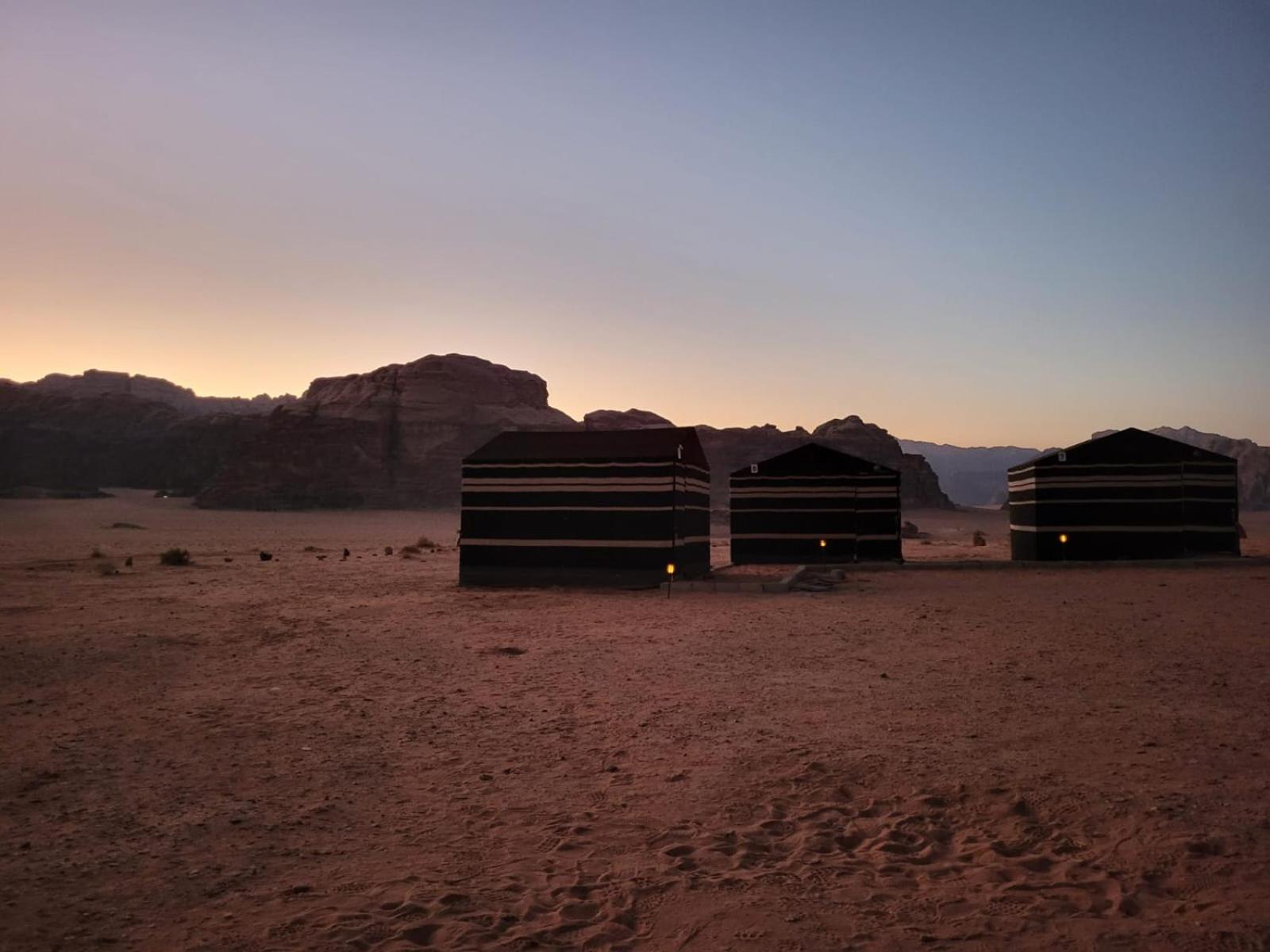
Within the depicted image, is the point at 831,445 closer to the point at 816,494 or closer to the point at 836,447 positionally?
the point at 836,447

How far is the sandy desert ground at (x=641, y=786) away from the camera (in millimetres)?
4707

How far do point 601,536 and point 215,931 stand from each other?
753 inches

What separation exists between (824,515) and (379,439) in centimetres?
8104

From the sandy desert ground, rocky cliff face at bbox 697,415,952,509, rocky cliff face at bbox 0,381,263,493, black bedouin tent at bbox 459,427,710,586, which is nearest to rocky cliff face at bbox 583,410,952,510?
rocky cliff face at bbox 697,415,952,509

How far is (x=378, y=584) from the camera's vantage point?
79.4 ft

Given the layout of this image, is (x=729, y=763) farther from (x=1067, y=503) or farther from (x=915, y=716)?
(x=1067, y=503)

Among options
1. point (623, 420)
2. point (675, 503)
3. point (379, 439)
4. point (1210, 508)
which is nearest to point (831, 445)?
point (623, 420)

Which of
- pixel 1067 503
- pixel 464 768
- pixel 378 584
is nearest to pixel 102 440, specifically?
pixel 378 584

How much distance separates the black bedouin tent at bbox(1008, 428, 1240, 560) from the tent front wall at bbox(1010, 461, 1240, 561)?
2 cm

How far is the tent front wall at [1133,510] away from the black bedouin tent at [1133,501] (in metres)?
A: 0.02

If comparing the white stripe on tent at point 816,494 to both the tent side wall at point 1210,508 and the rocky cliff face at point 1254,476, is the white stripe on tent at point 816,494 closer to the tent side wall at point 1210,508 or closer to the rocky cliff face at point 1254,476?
the tent side wall at point 1210,508

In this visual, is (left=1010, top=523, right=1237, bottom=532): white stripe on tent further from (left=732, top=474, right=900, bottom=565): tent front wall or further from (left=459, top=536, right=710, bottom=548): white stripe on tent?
(left=459, top=536, right=710, bottom=548): white stripe on tent

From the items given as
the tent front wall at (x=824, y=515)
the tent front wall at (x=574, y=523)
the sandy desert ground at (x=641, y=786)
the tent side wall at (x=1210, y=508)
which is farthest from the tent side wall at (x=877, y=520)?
the sandy desert ground at (x=641, y=786)

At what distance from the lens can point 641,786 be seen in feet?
22.8
